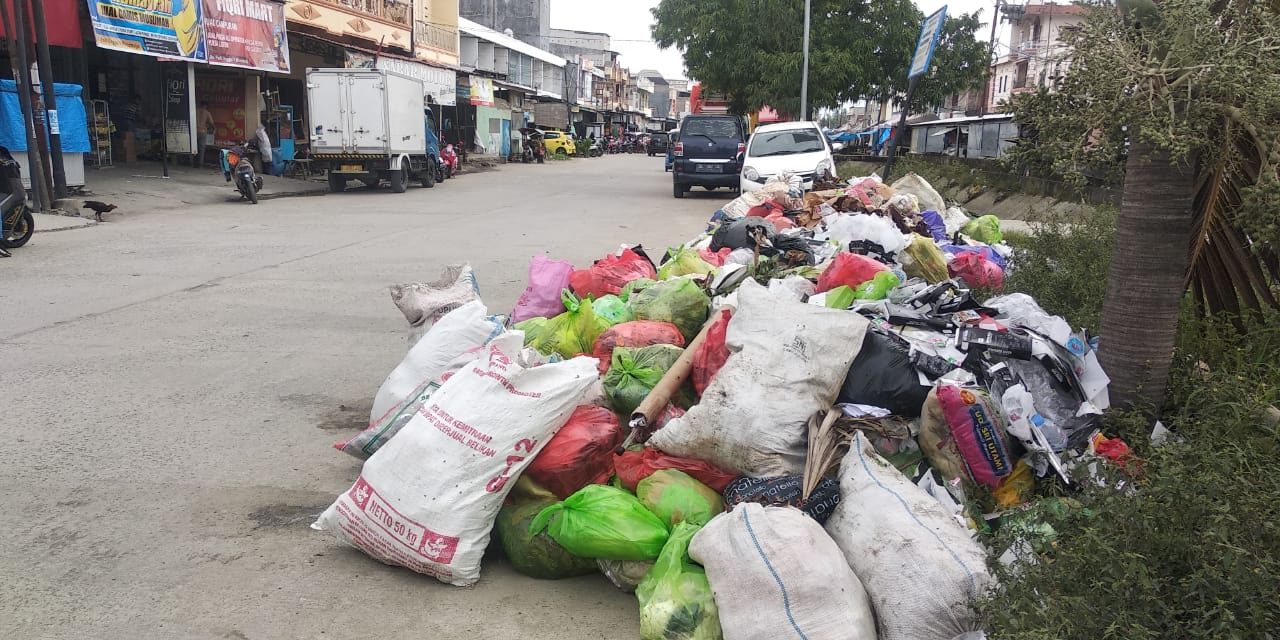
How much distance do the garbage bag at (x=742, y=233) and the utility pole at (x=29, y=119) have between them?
10.8 metres

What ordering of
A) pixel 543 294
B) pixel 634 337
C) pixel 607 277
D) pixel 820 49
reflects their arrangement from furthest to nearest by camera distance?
pixel 820 49
pixel 607 277
pixel 543 294
pixel 634 337

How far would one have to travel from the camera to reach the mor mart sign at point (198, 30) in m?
16.5

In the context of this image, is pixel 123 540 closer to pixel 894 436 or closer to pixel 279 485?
pixel 279 485

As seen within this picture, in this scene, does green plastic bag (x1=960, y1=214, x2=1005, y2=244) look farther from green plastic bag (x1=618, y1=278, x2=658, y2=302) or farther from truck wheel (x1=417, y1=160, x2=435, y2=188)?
truck wheel (x1=417, y1=160, x2=435, y2=188)

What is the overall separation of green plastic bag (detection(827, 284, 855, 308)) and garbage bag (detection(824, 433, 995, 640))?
162 cm

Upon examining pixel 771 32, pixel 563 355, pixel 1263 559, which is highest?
pixel 771 32

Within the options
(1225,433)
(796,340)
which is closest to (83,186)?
(796,340)

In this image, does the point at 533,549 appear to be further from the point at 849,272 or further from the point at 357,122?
the point at 357,122

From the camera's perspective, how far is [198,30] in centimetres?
1878

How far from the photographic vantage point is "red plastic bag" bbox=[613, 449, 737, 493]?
3.33 metres

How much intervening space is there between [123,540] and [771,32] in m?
23.0

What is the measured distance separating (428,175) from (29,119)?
400 inches

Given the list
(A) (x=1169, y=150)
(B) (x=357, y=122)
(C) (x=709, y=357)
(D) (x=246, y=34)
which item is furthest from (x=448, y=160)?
(A) (x=1169, y=150)

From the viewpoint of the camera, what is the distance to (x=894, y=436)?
3.29 meters
